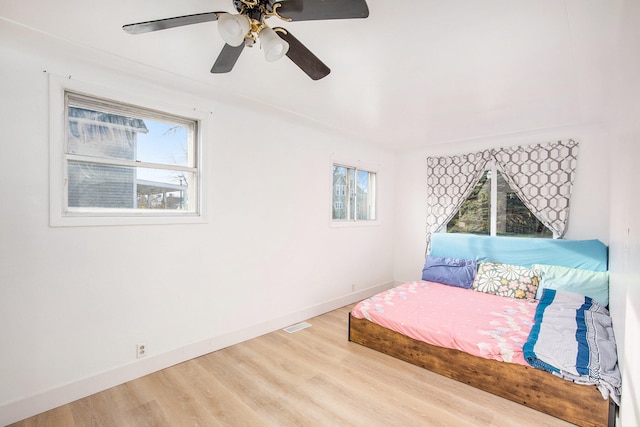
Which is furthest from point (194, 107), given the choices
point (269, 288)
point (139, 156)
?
point (269, 288)

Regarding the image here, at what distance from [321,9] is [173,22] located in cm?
69

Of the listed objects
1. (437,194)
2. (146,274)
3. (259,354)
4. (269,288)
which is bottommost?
(259,354)

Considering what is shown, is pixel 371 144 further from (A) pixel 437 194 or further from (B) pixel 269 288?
(B) pixel 269 288

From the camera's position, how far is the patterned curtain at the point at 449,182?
14.0ft

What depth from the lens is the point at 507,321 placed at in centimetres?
270

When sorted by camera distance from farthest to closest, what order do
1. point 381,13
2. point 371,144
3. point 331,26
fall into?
point 371,144 < point 331,26 < point 381,13

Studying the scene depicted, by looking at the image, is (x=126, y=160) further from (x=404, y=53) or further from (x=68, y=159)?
(x=404, y=53)

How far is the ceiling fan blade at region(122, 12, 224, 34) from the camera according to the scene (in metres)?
1.31

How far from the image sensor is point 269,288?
3.29 m

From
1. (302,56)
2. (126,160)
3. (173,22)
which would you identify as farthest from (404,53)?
(126,160)

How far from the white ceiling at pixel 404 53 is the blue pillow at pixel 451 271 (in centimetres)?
191

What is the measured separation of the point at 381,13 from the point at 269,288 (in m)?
2.73

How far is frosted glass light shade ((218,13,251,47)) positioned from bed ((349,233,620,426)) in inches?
100.0

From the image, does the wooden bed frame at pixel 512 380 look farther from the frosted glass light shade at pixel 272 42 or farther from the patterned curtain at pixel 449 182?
the frosted glass light shade at pixel 272 42
